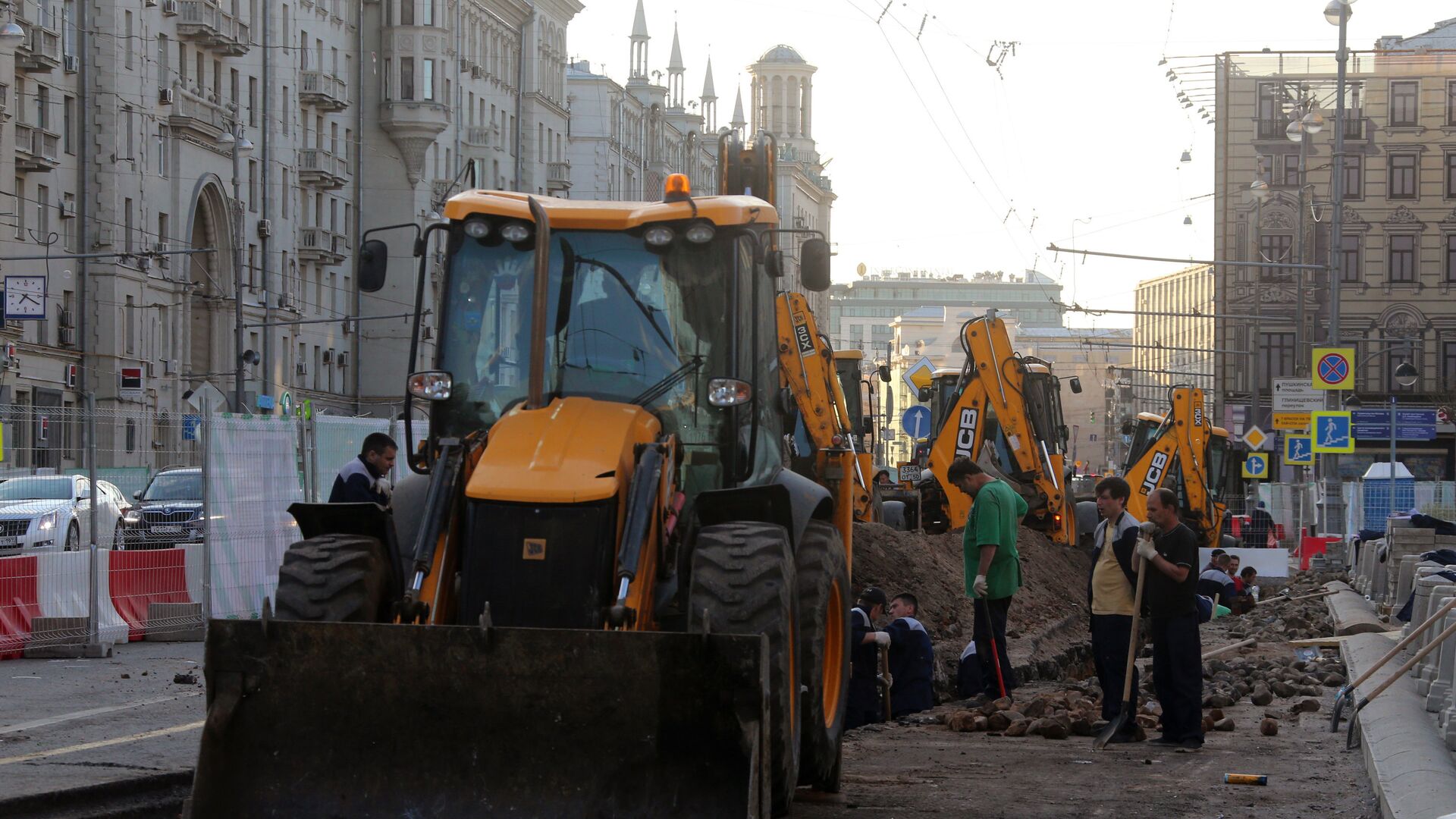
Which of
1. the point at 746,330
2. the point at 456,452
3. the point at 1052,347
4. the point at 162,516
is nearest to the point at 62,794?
the point at 456,452

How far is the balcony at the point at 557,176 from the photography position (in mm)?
91062

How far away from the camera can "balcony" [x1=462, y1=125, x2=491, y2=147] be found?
82.6 metres

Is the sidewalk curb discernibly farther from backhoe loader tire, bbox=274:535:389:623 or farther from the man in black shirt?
backhoe loader tire, bbox=274:535:389:623

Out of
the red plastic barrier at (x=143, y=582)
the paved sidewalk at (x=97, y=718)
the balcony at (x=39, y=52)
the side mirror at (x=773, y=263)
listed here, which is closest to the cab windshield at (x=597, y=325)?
the side mirror at (x=773, y=263)

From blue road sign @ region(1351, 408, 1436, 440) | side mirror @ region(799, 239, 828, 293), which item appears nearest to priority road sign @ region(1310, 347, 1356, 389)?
side mirror @ region(799, 239, 828, 293)

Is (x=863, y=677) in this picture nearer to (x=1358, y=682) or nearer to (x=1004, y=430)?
(x=1358, y=682)

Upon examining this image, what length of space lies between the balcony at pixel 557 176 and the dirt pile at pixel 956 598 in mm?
68435

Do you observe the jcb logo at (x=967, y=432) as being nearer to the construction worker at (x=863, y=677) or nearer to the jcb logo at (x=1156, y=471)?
the jcb logo at (x=1156, y=471)

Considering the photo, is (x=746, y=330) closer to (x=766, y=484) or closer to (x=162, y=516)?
(x=766, y=484)

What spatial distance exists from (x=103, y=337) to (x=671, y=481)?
151 ft

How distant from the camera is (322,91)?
6744 cm

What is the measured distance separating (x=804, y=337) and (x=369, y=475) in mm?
10141

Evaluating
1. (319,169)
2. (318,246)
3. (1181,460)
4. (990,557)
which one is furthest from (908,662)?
(319,169)

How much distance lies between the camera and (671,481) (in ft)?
28.0
